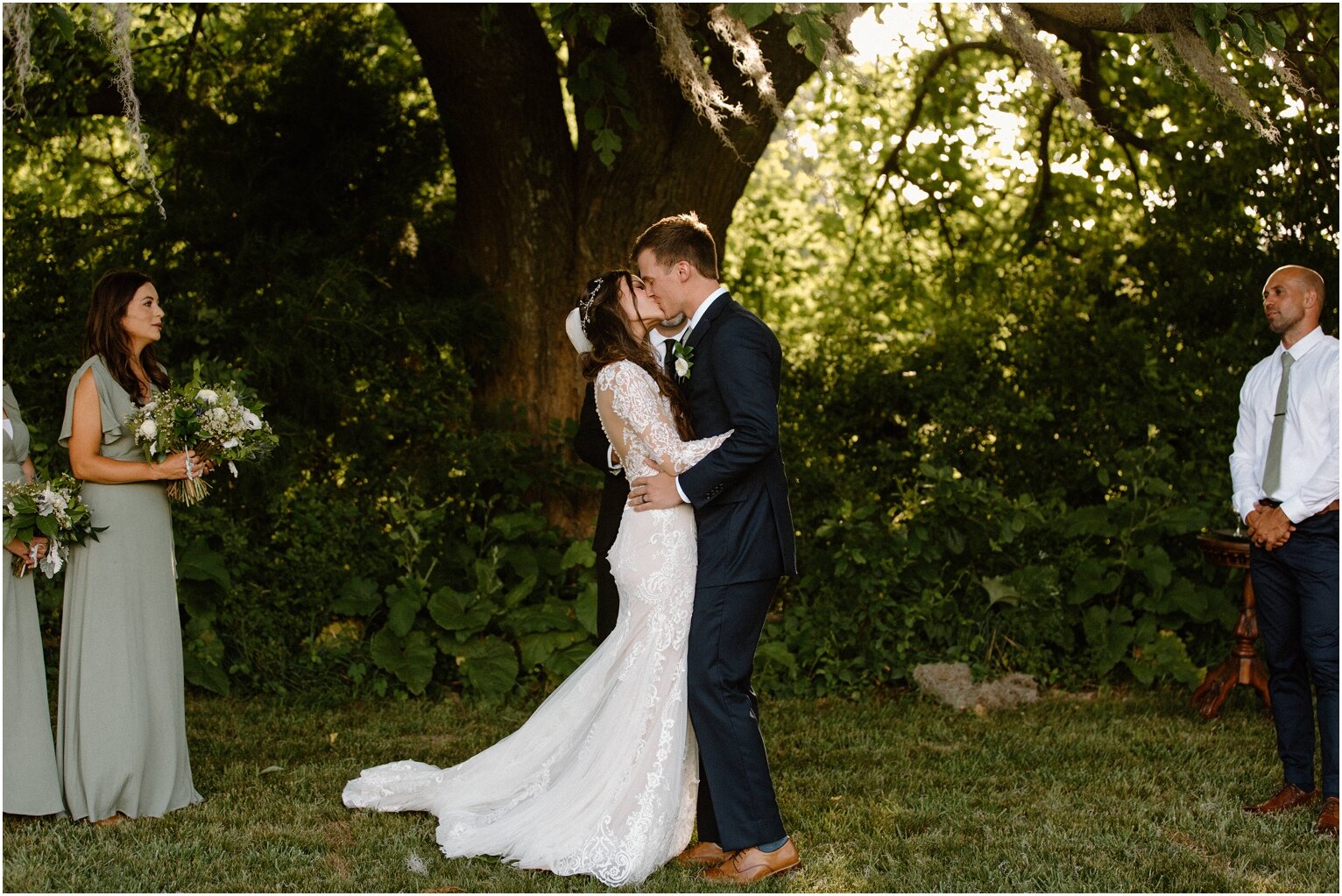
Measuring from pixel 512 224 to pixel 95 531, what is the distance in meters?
3.54

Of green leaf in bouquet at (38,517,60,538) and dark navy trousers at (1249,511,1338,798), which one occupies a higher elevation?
green leaf in bouquet at (38,517,60,538)

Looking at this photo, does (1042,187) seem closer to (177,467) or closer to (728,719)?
(728,719)

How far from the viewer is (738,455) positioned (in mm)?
4102

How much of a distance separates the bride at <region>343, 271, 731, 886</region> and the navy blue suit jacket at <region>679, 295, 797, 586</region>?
99 mm

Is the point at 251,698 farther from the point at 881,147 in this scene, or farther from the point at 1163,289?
the point at 881,147

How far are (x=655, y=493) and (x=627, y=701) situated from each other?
717 millimetres

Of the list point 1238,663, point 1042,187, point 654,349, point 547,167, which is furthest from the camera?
point 1042,187

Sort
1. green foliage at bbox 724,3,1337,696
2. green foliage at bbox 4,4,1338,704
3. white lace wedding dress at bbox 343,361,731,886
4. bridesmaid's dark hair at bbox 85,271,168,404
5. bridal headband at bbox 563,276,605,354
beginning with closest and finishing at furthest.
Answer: white lace wedding dress at bbox 343,361,731,886 → bridal headband at bbox 563,276,605,354 → bridesmaid's dark hair at bbox 85,271,168,404 → green foliage at bbox 4,4,1338,704 → green foliage at bbox 724,3,1337,696

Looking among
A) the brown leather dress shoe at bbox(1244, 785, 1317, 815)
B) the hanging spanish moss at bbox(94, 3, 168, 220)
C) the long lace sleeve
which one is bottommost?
the brown leather dress shoe at bbox(1244, 785, 1317, 815)

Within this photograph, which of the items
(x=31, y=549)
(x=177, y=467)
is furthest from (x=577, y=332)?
(x=31, y=549)

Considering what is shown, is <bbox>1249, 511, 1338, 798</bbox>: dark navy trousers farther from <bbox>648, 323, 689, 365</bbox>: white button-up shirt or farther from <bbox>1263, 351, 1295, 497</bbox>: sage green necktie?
<bbox>648, 323, 689, 365</bbox>: white button-up shirt

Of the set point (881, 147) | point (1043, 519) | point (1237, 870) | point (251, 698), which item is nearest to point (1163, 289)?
point (1043, 519)

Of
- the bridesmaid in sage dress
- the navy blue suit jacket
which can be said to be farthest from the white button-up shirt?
the bridesmaid in sage dress

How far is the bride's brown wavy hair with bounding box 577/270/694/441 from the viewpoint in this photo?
14.3 feet
